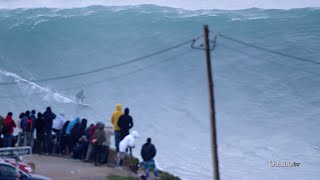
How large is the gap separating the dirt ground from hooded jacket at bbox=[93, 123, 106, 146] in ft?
2.00

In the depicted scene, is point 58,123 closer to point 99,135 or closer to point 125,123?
point 99,135

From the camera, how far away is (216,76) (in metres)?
37.9

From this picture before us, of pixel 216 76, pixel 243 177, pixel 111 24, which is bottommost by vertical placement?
pixel 243 177

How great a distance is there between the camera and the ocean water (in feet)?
97.1

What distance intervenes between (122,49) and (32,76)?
6550 mm

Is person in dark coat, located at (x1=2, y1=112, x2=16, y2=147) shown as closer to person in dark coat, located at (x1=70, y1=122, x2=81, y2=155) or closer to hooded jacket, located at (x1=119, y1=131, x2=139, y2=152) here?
person in dark coat, located at (x1=70, y1=122, x2=81, y2=155)

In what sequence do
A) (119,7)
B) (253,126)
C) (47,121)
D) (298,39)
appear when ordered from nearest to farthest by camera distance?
(47,121) → (253,126) → (298,39) → (119,7)

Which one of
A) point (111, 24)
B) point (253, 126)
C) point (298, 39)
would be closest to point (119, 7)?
point (111, 24)

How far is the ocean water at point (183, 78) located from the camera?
2961 centimetres

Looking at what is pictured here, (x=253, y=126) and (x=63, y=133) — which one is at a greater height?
(x=63, y=133)

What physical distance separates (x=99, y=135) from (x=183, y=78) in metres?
20.7

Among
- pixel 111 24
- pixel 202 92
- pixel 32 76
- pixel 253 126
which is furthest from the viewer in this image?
pixel 111 24

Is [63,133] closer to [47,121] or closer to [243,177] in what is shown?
[47,121]

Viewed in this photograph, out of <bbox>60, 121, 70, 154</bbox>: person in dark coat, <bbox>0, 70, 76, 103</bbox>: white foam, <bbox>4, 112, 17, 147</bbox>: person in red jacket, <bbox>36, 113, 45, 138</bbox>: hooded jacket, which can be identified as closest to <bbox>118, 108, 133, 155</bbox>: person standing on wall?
<bbox>60, 121, 70, 154</bbox>: person in dark coat
